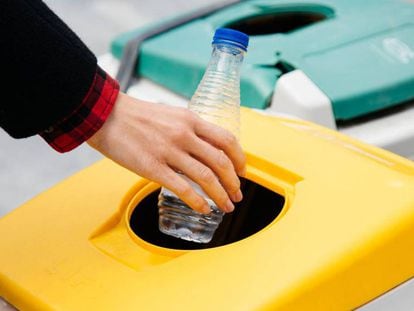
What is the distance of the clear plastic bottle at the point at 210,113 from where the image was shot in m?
0.77

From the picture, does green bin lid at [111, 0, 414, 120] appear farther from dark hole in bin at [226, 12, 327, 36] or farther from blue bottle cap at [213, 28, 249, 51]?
blue bottle cap at [213, 28, 249, 51]

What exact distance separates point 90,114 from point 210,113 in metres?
0.16

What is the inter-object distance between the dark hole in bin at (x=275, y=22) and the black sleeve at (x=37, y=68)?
0.75m

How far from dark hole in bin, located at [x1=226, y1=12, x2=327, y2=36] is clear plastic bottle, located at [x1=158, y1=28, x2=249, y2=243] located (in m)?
0.59

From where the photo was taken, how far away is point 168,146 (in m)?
0.65

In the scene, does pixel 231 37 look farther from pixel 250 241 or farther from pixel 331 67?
pixel 331 67

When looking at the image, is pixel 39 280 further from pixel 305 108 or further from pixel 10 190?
pixel 10 190

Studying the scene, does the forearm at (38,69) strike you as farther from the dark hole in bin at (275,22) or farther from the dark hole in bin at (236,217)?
the dark hole in bin at (275,22)

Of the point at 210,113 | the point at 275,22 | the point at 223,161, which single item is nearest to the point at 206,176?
the point at 223,161

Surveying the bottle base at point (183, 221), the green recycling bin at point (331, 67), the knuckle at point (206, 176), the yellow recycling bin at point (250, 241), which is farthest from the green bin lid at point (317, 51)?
the knuckle at point (206, 176)

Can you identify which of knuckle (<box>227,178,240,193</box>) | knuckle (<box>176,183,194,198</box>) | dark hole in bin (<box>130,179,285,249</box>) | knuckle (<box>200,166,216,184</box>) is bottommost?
dark hole in bin (<box>130,179,285,249</box>)

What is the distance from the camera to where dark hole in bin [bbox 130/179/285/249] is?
0.82m

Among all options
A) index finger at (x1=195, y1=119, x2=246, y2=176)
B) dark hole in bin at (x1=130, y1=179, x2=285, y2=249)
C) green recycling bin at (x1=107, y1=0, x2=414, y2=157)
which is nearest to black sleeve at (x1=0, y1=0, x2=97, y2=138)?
index finger at (x1=195, y1=119, x2=246, y2=176)

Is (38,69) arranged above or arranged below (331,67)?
above
